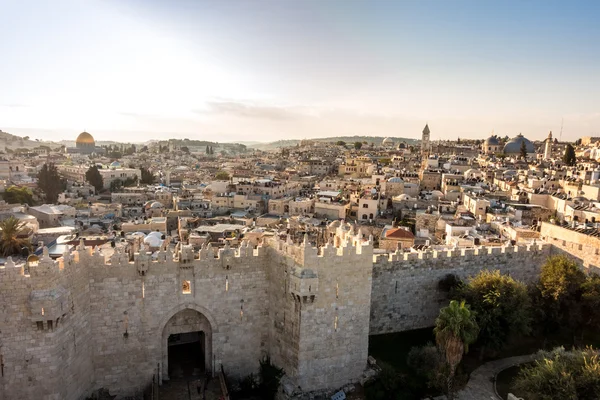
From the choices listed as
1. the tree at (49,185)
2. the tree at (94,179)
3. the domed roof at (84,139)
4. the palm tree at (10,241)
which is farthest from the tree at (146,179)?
the domed roof at (84,139)

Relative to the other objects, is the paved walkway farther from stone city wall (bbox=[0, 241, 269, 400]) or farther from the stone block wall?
stone city wall (bbox=[0, 241, 269, 400])

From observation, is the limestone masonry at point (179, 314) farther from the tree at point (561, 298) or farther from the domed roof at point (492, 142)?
the domed roof at point (492, 142)

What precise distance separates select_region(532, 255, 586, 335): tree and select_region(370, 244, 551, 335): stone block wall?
2.38 m

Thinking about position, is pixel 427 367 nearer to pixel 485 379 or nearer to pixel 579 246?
pixel 485 379

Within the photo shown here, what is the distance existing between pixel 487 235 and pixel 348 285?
17857 millimetres

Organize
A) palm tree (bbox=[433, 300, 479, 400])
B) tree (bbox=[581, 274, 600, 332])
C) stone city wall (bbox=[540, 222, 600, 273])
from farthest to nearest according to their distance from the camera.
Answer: stone city wall (bbox=[540, 222, 600, 273]), tree (bbox=[581, 274, 600, 332]), palm tree (bbox=[433, 300, 479, 400])

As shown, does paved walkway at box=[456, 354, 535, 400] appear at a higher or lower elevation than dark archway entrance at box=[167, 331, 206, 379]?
lower

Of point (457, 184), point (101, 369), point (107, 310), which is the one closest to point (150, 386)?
point (101, 369)

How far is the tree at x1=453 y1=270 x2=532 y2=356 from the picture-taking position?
17859mm

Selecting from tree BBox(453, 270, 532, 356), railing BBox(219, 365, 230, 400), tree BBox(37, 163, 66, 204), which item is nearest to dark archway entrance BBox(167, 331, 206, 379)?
railing BBox(219, 365, 230, 400)

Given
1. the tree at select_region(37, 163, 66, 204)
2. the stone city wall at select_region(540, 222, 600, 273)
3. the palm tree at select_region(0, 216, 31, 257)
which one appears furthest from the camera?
the tree at select_region(37, 163, 66, 204)

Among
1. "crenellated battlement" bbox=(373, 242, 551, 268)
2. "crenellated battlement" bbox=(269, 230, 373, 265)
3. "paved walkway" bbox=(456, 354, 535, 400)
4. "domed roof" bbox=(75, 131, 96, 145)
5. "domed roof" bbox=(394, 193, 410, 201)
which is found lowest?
"paved walkway" bbox=(456, 354, 535, 400)

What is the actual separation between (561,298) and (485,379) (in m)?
5.19

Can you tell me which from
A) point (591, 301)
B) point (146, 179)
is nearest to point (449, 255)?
point (591, 301)
